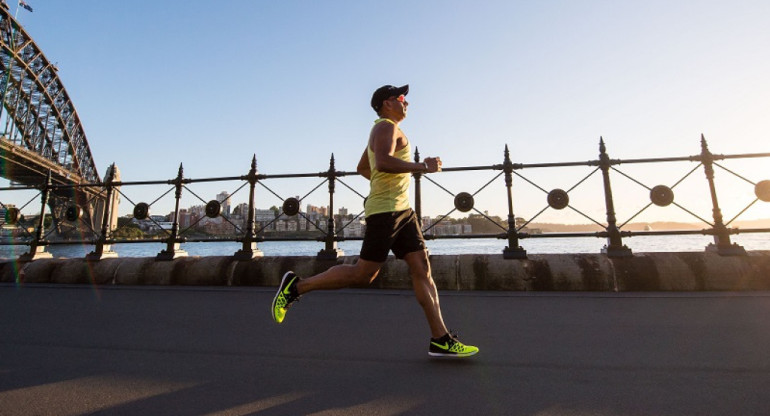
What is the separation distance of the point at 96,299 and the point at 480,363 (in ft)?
15.2

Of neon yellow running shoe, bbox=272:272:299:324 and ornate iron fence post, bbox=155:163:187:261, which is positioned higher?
ornate iron fence post, bbox=155:163:187:261

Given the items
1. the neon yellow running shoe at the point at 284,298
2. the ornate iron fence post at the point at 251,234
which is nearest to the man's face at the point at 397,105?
the neon yellow running shoe at the point at 284,298

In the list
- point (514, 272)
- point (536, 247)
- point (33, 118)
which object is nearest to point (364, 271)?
point (514, 272)

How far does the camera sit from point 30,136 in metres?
57.5

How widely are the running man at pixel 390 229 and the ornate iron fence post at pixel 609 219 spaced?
3.48 meters

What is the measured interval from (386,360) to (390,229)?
2.61 ft

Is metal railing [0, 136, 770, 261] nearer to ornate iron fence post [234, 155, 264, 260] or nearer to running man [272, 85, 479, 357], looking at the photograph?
ornate iron fence post [234, 155, 264, 260]

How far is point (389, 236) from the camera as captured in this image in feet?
7.68

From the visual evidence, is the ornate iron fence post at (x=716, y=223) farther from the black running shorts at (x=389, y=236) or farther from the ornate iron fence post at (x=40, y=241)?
the ornate iron fence post at (x=40, y=241)

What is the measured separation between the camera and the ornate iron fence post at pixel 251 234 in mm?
5504

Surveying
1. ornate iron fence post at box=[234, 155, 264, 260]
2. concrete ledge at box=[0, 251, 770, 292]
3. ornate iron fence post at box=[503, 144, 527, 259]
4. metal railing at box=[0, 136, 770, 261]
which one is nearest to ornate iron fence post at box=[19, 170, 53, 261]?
metal railing at box=[0, 136, 770, 261]

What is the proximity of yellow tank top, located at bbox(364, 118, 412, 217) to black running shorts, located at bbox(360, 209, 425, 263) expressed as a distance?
5 cm

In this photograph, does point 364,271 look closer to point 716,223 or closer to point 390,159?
point 390,159

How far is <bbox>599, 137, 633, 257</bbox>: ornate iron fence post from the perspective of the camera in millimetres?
4645
